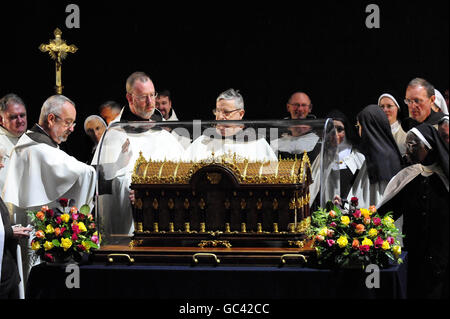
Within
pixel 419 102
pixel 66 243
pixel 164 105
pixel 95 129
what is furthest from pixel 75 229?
pixel 419 102

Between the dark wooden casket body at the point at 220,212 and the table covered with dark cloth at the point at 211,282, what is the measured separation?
151mm

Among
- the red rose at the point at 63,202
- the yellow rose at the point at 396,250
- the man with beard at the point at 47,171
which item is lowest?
the yellow rose at the point at 396,250

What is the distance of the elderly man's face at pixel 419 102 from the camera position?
31.0ft

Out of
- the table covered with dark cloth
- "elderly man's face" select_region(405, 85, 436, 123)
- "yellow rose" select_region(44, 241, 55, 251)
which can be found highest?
"elderly man's face" select_region(405, 85, 436, 123)

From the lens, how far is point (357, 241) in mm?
7430

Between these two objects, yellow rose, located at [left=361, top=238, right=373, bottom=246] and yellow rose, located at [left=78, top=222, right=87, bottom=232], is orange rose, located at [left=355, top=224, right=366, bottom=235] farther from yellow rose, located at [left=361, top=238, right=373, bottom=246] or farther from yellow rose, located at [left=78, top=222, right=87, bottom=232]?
yellow rose, located at [left=78, top=222, right=87, bottom=232]

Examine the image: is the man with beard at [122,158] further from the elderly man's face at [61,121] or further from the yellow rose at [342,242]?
the yellow rose at [342,242]

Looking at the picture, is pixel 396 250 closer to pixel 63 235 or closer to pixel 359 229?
pixel 359 229

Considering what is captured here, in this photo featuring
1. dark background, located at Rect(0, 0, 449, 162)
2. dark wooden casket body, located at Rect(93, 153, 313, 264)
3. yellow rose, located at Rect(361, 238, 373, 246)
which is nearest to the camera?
yellow rose, located at Rect(361, 238, 373, 246)

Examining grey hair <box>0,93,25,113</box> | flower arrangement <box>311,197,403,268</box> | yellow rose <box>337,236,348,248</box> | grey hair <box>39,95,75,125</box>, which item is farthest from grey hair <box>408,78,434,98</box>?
grey hair <box>0,93,25,113</box>

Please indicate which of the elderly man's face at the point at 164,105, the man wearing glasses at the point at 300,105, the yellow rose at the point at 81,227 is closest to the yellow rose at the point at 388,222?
the man wearing glasses at the point at 300,105

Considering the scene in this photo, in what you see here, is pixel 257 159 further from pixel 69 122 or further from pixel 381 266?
pixel 69 122

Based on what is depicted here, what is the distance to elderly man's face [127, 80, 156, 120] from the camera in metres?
9.41

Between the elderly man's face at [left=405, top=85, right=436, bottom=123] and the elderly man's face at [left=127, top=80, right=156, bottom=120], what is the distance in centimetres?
258
